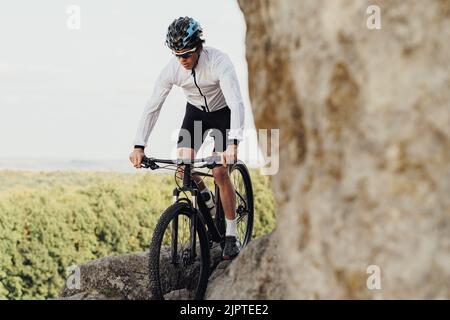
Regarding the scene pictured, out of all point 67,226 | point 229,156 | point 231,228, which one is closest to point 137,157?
point 229,156

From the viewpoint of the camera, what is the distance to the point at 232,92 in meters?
7.43

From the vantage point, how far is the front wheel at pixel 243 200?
8977mm

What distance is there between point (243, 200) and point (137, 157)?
199 centimetres

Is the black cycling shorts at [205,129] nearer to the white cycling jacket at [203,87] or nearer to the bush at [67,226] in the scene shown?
the white cycling jacket at [203,87]

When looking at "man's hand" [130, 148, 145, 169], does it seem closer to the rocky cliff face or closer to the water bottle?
the water bottle

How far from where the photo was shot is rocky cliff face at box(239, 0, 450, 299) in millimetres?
4922

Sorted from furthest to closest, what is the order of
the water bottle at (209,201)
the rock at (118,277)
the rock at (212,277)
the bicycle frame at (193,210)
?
1. the rock at (118,277)
2. the water bottle at (209,201)
3. the bicycle frame at (193,210)
4. the rock at (212,277)

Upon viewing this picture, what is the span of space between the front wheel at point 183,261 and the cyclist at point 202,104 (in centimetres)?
60

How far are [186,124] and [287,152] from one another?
9.76ft

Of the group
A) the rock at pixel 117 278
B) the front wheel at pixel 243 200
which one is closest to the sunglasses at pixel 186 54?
the front wheel at pixel 243 200

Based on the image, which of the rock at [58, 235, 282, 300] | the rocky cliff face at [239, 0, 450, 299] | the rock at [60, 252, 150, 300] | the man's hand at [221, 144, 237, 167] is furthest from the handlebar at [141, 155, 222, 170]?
the rocky cliff face at [239, 0, 450, 299]

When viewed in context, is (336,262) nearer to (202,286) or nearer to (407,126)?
(407,126)

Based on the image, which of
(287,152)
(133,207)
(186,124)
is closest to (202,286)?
(186,124)

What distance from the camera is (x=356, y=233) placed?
16.4ft
